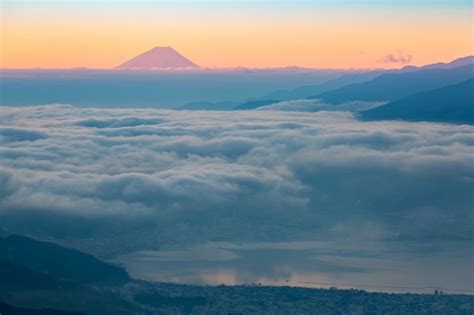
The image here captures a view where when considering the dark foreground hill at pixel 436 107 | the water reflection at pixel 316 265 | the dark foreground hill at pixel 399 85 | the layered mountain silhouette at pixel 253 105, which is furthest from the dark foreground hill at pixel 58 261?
the layered mountain silhouette at pixel 253 105

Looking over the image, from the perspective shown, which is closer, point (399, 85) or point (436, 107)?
point (436, 107)

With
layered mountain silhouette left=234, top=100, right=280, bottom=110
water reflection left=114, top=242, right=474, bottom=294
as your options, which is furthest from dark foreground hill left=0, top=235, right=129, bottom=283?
layered mountain silhouette left=234, top=100, right=280, bottom=110

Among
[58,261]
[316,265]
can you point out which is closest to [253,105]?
[316,265]

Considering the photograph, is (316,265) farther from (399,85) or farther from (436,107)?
(399,85)

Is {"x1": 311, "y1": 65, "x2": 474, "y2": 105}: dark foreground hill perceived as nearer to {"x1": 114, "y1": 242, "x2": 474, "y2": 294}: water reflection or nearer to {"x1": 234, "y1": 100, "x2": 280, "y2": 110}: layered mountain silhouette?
{"x1": 234, "y1": 100, "x2": 280, "y2": 110}: layered mountain silhouette

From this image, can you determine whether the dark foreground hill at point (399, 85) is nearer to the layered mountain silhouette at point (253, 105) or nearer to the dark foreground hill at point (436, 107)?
the layered mountain silhouette at point (253, 105)
